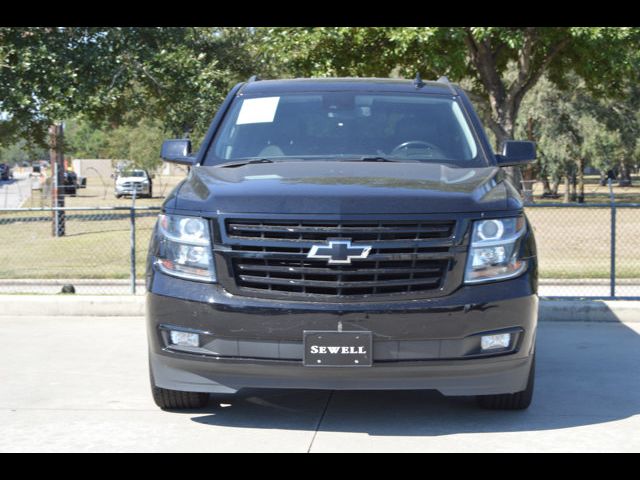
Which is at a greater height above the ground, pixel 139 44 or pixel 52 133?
pixel 139 44

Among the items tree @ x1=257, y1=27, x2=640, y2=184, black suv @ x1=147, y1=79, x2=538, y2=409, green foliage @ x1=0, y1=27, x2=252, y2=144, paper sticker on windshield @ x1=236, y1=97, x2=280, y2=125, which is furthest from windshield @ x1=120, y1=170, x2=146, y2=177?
black suv @ x1=147, y1=79, x2=538, y2=409

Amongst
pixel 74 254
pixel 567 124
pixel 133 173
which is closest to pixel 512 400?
pixel 74 254

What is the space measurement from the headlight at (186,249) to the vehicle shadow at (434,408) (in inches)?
37.8

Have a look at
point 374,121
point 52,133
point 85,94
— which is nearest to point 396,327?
point 374,121

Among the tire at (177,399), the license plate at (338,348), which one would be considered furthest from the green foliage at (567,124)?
the license plate at (338,348)

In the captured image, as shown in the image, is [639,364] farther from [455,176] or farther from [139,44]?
[139,44]

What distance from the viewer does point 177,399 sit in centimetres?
600

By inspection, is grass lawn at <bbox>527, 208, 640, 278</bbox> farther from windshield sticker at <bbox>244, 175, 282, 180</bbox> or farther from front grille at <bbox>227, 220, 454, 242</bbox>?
front grille at <bbox>227, 220, 454, 242</bbox>

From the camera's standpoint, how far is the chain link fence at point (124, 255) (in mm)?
11922

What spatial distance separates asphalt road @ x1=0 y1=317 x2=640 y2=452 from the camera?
5.33 m

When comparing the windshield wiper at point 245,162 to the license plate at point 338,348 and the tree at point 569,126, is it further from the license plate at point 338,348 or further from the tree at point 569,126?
the tree at point 569,126

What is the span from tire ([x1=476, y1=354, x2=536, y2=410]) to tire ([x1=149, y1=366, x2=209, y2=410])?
5.61ft

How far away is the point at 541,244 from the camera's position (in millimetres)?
19422

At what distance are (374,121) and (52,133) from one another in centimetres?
1863
